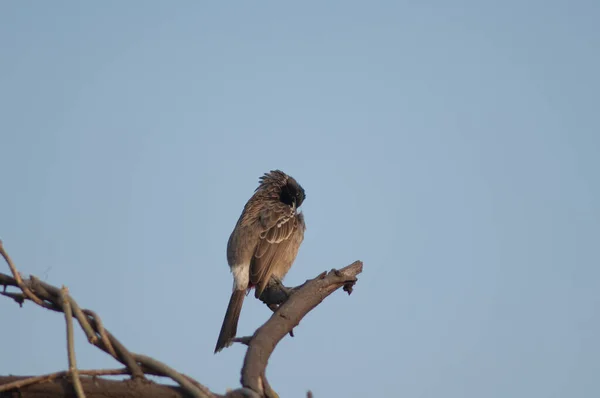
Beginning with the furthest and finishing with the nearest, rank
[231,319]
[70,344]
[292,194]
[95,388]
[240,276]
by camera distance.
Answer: [292,194]
[240,276]
[231,319]
[95,388]
[70,344]

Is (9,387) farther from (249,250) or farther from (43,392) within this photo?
(249,250)

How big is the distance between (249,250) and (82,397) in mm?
6454

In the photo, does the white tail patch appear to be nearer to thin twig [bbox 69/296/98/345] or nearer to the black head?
the black head

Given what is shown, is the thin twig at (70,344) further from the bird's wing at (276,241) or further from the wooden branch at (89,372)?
the bird's wing at (276,241)

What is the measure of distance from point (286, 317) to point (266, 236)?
5.32 meters

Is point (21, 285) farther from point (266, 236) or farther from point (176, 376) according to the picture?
point (266, 236)

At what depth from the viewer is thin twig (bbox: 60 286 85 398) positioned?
7.73 ft

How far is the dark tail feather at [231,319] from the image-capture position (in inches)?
270

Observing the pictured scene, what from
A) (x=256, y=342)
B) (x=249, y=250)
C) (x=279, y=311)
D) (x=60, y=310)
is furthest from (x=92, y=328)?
(x=249, y=250)

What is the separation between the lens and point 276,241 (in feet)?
29.3

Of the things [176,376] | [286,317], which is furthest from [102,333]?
[286,317]

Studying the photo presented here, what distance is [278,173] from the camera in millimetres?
10117

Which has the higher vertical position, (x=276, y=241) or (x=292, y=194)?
(x=292, y=194)

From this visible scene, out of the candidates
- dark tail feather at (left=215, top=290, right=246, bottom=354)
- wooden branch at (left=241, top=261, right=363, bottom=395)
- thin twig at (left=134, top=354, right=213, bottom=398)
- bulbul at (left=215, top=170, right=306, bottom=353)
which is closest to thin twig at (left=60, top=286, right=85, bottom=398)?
thin twig at (left=134, top=354, right=213, bottom=398)
